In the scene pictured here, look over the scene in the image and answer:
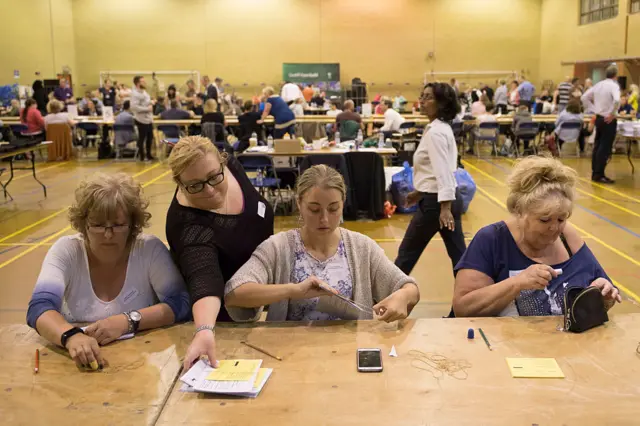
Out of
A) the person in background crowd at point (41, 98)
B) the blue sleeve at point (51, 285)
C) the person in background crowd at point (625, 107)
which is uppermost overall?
the person in background crowd at point (41, 98)

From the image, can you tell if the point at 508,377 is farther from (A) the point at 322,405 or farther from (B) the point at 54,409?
(B) the point at 54,409

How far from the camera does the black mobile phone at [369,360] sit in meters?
1.87

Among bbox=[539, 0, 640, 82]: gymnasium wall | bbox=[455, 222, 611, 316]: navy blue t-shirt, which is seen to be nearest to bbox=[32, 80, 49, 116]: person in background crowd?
bbox=[539, 0, 640, 82]: gymnasium wall

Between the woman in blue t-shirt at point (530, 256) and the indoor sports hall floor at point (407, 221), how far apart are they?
1.41 meters

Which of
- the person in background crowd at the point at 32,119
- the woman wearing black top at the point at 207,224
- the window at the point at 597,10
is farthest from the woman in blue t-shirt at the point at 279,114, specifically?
the window at the point at 597,10

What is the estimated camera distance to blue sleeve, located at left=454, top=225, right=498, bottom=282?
2.51m

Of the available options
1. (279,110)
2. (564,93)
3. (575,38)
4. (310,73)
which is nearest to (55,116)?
(279,110)

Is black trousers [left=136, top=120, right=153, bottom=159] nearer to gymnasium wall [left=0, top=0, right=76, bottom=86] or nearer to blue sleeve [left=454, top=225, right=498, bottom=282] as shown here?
gymnasium wall [left=0, top=0, right=76, bottom=86]

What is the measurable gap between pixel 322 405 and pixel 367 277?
809 mm

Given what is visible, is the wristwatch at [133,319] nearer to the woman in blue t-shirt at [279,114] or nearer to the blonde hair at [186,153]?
the blonde hair at [186,153]

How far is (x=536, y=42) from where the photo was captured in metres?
22.1

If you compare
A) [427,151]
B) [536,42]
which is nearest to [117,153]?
[427,151]

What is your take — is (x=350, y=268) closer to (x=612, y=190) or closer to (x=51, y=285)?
(x=51, y=285)

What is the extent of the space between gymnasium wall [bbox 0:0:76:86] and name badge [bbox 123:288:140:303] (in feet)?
58.4
